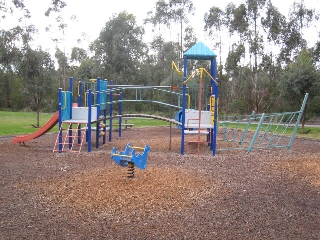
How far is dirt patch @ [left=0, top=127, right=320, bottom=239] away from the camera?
13.3 feet

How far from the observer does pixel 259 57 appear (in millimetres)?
30750

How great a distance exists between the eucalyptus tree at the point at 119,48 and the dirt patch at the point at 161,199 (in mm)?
21170

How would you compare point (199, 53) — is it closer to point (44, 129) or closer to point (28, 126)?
point (44, 129)

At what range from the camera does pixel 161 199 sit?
17.0 ft

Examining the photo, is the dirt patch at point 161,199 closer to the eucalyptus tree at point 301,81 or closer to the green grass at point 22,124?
the green grass at point 22,124

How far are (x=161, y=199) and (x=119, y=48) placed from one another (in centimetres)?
2514

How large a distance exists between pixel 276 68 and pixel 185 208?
98.0 ft

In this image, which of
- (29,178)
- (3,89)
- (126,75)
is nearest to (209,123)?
(29,178)

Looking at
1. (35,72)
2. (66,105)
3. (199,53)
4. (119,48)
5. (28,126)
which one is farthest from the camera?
(119,48)

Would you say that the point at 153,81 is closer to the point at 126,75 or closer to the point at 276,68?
the point at 126,75

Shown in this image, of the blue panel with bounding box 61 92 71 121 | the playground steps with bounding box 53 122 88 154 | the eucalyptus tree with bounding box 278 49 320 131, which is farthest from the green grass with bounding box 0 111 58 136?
the eucalyptus tree with bounding box 278 49 320 131

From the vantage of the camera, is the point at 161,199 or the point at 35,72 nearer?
the point at 161,199

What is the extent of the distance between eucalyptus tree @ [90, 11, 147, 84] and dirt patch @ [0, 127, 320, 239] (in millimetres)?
21170

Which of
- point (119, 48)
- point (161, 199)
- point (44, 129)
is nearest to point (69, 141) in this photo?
point (44, 129)
